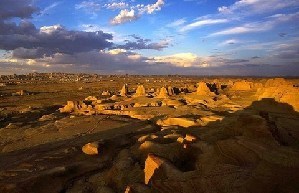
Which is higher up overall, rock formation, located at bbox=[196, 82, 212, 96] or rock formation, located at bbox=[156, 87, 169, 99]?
rock formation, located at bbox=[196, 82, 212, 96]

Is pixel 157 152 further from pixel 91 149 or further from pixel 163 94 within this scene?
pixel 163 94

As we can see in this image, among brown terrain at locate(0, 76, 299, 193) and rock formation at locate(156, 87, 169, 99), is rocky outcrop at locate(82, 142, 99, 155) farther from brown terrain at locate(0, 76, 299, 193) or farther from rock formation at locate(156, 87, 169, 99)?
rock formation at locate(156, 87, 169, 99)

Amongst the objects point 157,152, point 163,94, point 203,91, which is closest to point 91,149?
point 157,152

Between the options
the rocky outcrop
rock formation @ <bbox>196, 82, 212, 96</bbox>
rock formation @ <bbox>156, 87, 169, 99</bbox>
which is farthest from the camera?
rock formation @ <bbox>196, 82, 212, 96</bbox>

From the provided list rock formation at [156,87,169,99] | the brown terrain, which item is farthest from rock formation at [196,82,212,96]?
the brown terrain

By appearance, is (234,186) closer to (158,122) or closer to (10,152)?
(10,152)

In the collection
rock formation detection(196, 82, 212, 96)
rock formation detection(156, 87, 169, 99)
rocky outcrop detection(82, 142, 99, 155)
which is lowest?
rocky outcrop detection(82, 142, 99, 155)

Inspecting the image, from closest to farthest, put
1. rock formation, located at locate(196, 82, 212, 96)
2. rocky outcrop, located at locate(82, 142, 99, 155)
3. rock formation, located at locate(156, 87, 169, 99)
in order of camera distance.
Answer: rocky outcrop, located at locate(82, 142, 99, 155), rock formation, located at locate(156, 87, 169, 99), rock formation, located at locate(196, 82, 212, 96)

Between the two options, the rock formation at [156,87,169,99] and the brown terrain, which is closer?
the brown terrain

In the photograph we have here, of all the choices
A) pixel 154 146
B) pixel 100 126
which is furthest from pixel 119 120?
pixel 154 146

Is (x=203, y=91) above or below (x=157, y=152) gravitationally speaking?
above

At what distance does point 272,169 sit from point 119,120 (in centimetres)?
1896

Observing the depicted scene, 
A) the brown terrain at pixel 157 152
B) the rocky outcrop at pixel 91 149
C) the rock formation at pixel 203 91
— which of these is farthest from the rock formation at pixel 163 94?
the rocky outcrop at pixel 91 149

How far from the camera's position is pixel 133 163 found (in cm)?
1507
